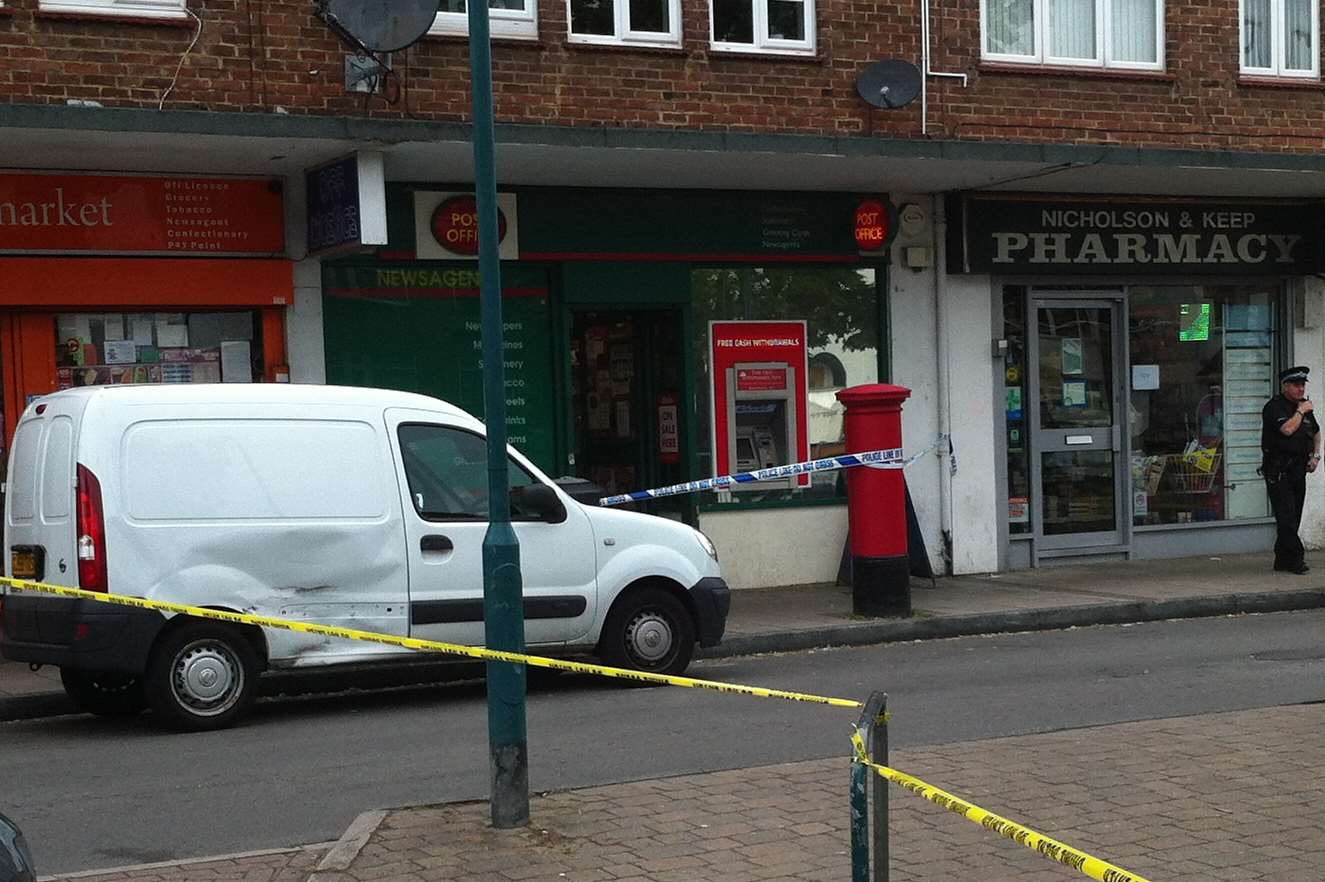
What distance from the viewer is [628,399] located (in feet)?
53.6

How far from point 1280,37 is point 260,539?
500 inches

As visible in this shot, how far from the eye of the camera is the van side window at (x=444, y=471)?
10227 mm

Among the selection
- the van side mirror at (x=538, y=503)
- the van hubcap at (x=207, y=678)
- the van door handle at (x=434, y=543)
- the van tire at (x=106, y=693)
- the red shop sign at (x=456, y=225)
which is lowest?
the van tire at (x=106, y=693)

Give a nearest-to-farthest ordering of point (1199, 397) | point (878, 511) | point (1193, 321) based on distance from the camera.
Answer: point (878, 511), point (1193, 321), point (1199, 397)

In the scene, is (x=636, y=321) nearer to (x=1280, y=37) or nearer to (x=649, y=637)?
(x=649, y=637)

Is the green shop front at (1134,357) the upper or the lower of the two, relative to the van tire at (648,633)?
upper

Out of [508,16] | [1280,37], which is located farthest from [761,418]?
[1280,37]

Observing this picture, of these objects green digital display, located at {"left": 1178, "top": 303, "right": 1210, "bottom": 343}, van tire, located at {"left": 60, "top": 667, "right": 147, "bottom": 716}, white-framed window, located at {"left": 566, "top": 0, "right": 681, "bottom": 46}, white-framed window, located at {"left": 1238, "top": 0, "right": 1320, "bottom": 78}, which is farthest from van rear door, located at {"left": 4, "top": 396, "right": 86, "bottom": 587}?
white-framed window, located at {"left": 1238, "top": 0, "right": 1320, "bottom": 78}

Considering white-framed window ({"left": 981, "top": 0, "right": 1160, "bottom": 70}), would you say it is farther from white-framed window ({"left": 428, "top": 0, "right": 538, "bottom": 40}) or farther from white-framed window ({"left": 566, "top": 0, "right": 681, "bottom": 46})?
white-framed window ({"left": 428, "top": 0, "right": 538, "bottom": 40})

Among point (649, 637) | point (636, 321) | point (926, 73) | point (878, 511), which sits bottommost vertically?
point (649, 637)

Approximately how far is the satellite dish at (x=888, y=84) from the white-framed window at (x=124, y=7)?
19.2 ft

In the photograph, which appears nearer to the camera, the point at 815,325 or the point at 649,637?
the point at 649,637

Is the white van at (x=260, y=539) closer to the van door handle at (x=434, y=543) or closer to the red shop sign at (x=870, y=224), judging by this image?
the van door handle at (x=434, y=543)

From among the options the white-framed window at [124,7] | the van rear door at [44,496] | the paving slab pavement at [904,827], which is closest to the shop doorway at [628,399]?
the white-framed window at [124,7]
